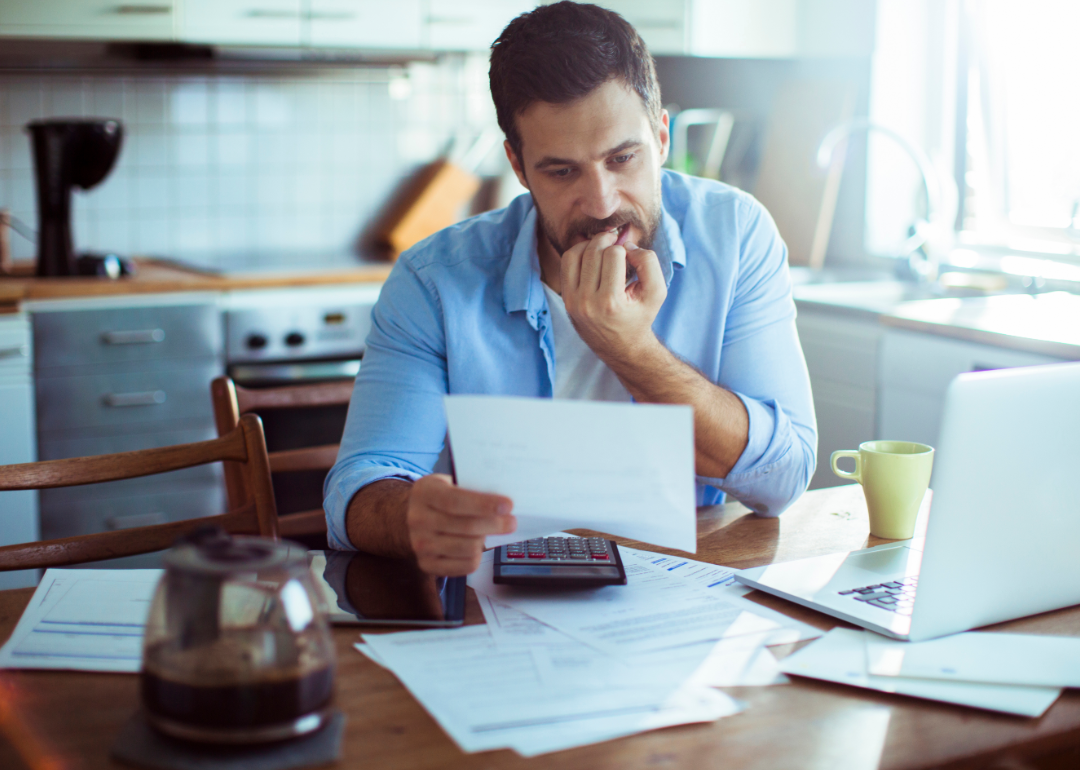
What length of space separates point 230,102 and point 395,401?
2.39 m

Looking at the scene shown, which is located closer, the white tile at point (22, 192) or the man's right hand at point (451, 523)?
the man's right hand at point (451, 523)

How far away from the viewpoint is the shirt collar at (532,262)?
142 centimetres

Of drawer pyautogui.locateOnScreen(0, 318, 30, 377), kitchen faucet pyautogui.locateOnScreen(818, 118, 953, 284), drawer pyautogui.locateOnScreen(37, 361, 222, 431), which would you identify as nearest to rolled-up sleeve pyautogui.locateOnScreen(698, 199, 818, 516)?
kitchen faucet pyautogui.locateOnScreen(818, 118, 953, 284)

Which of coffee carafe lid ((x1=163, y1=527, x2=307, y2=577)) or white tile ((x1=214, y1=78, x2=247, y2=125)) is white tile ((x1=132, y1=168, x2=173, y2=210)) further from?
coffee carafe lid ((x1=163, y1=527, x2=307, y2=577))

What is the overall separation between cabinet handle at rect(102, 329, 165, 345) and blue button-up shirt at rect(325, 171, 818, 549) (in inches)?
56.3

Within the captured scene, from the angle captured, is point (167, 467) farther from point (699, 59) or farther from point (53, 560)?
point (699, 59)

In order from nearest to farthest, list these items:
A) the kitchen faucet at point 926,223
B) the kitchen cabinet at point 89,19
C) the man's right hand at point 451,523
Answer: the man's right hand at point 451,523 < the kitchen cabinet at point 89,19 < the kitchen faucet at point 926,223

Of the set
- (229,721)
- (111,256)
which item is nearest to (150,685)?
(229,721)

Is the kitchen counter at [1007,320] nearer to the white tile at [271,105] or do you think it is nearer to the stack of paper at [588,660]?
the stack of paper at [588,660]

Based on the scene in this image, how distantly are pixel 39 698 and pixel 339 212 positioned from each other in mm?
2920

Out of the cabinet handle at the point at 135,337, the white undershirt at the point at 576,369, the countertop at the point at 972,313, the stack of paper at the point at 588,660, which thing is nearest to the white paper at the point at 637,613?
the stack of paper at the point at 588,660

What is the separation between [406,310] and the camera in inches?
54.8

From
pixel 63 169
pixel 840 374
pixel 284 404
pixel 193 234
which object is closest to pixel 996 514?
pixel 284 404

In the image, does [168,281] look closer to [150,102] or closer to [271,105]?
[150,102]
